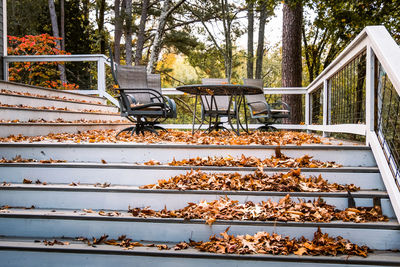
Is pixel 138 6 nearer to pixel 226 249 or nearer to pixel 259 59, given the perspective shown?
pixel 259 59

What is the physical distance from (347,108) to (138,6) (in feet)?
41.8

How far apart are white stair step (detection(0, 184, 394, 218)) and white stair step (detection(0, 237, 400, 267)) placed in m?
0.45

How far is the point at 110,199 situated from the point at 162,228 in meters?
0.58

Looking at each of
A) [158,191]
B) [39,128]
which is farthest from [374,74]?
[39,128]

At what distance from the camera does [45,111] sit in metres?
5.15

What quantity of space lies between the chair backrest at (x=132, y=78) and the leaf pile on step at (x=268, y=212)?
3.25 meters

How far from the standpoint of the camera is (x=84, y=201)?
8.71 feet

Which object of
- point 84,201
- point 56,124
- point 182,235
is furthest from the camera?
point 56,124

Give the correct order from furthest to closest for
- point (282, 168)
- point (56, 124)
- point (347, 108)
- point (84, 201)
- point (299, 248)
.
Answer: point (56, 124)
point (347, 108)
point (282, 168)
point (84, 201)
point (299, 248)

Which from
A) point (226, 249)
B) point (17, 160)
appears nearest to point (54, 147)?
point (17, 160)

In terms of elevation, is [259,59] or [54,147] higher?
[259,59]

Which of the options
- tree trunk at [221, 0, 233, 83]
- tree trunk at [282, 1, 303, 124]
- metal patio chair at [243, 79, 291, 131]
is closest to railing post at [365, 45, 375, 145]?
metal patio chair at [243, 79, 291, 131]

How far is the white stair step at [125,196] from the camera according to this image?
2510 millimetres

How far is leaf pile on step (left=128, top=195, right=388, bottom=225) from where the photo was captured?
2.29 metres
